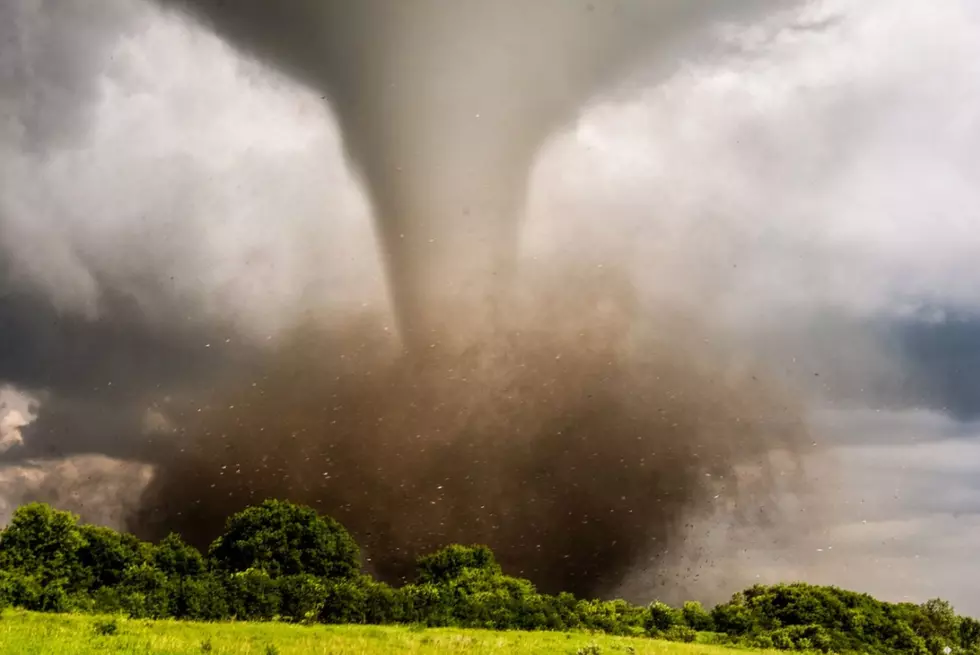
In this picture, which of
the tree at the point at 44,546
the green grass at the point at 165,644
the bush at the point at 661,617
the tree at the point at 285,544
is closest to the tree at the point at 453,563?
the tree at the point at 285,544

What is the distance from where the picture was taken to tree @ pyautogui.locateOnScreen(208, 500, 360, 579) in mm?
94062

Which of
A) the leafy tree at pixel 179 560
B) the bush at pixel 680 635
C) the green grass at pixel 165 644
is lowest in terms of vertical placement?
the green grass at pixel 165 644

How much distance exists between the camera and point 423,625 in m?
54.1

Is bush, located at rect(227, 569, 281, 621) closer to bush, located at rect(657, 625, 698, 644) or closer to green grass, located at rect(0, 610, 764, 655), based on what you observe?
green grass, located at rect(0, 610, 764, 655)

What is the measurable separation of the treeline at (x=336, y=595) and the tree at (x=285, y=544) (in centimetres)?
16

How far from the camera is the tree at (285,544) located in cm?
9406

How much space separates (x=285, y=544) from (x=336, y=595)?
42890mm

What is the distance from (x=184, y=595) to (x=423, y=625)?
1736 centimetres

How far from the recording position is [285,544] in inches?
3738

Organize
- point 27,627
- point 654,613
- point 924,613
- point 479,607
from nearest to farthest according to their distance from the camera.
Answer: point 27,627 → point 479,607 → point 654,613 → point 924,613

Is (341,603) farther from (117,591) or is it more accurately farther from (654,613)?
(654,613)

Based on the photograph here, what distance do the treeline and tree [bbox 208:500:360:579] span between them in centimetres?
16

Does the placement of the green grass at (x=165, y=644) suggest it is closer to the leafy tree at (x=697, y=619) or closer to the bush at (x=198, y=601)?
the bush at (x=198, y=601)

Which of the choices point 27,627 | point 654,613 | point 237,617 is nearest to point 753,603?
point 654,613
